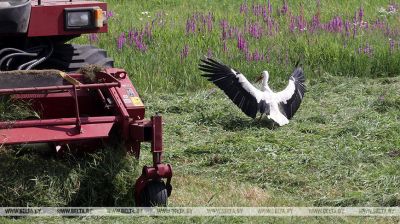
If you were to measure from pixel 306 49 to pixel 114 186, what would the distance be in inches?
204

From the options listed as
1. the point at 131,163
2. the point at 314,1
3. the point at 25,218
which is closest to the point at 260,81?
the point at 131,163

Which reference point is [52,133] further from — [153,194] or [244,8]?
[244,8]

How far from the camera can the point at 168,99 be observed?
30.6ft

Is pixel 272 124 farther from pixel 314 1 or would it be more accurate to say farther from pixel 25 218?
pixel 314 1

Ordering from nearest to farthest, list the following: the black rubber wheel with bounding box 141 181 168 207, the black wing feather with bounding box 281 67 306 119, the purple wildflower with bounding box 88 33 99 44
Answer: the black rubber wheel with bounding box 141 181 168 207
the black wing feather with bounding box 281 67 306 119
the purple wildflower with bounding box 88 33 99 44

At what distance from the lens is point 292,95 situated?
8719mm

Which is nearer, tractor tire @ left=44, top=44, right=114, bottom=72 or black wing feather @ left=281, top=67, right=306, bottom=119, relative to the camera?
tractor tire @ left=44, top=44, right=114, bottom=72

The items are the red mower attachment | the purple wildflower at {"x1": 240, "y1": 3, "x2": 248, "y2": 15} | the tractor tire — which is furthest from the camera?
the purple wildflower at {"x1": 240, "y1": 3, "x2": 248, "y2": 15}

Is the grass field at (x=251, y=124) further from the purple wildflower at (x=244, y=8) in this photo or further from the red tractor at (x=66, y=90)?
the red tractor at (x=66, y=90)

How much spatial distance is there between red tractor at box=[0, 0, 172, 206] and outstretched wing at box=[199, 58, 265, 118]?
6.50ft

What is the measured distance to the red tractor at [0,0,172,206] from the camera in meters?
5.58

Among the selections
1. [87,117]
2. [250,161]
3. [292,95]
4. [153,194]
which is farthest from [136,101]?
[292,95]

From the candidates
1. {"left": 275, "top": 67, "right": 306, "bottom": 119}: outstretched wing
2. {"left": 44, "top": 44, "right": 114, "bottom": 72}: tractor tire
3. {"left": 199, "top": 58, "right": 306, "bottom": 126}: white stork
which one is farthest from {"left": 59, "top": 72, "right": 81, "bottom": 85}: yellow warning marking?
{"left": 275, "top": 67, "right": 306, "bottom": 119}: outstretched wing

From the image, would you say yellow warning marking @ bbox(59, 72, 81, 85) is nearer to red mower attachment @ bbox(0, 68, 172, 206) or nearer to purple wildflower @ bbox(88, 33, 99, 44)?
red mower attachment @ bbox(0, 68, 172, 206)
